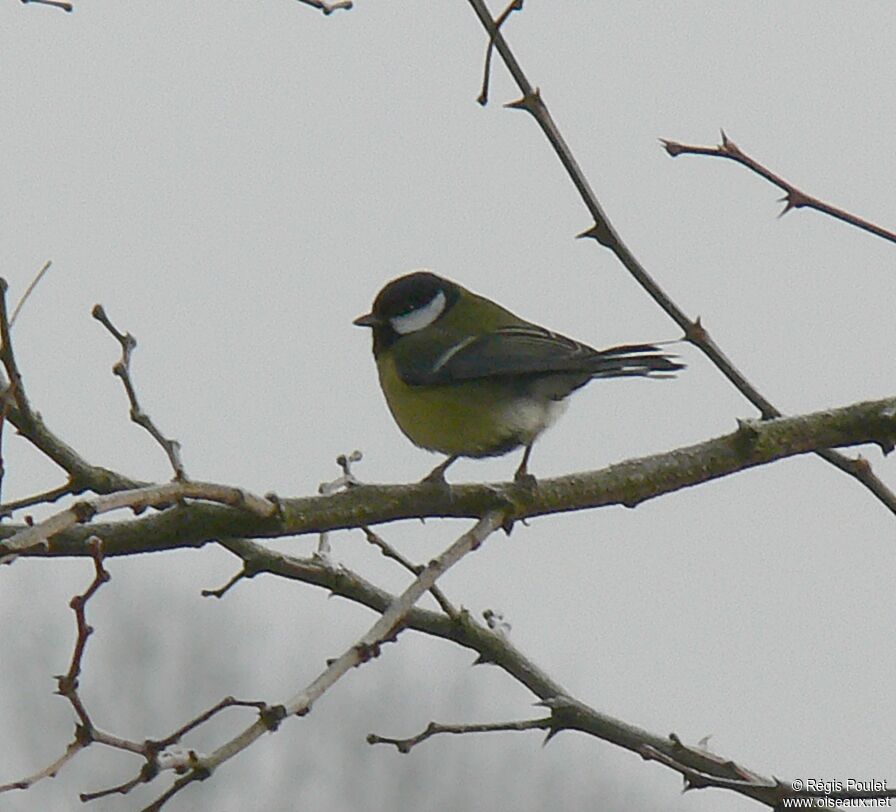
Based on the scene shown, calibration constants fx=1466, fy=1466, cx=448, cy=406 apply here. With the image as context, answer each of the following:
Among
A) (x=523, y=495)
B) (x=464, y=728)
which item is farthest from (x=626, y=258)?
(x=464, y=728)

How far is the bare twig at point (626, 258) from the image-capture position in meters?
2.04

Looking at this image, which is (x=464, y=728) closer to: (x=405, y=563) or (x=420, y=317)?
(x=405, y=563)

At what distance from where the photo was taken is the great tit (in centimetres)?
357

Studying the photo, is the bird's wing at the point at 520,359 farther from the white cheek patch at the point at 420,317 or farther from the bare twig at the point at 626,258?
the bare twig at the point at 626,258

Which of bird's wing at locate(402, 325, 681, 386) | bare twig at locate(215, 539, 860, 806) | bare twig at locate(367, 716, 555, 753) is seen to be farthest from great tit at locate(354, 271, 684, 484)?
bare twig at locate(367, 716, 555, 753)

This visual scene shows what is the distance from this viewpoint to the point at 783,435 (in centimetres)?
221

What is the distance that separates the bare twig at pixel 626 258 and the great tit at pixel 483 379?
977 millimetres

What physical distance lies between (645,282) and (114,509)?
101cm

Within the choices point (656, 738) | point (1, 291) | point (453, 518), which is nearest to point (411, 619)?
point (453, 518)

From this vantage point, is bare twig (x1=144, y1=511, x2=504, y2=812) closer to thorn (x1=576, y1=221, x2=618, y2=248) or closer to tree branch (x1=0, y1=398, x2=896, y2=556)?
tree branch (x1=0, y1=398, x2=896, y2=556)

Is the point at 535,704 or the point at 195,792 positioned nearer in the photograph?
the point at 535,704

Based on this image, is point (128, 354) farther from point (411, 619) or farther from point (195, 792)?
point (195, 792)

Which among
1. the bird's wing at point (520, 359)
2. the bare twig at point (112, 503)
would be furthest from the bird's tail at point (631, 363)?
the bare twig at point (112, 503)

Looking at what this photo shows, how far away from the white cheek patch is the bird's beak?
52 millimetres
